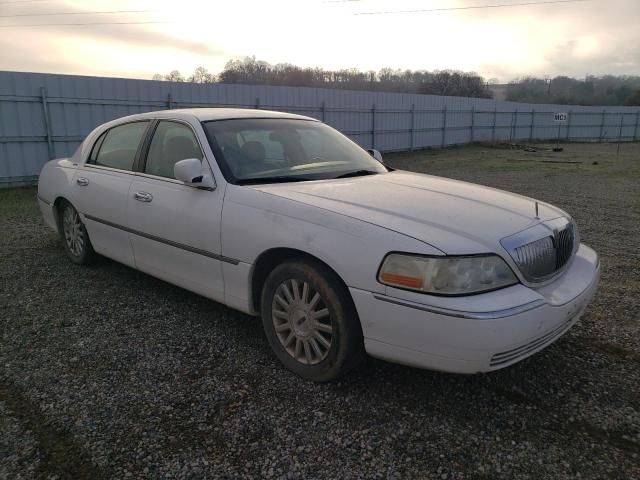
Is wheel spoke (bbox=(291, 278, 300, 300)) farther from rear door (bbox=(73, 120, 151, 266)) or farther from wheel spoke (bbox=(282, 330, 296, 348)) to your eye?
rear door (bbox=(73, 120, 151, 266))

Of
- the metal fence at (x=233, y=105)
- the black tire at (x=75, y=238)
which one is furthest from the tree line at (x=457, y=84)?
the black tire at (x=75, y=238)

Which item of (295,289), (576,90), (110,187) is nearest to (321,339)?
(295,289)

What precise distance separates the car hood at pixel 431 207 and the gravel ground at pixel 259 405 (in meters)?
0.92

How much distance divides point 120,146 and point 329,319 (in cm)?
282

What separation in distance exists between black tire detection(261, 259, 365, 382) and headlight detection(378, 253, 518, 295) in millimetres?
313

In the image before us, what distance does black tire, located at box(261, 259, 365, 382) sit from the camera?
2.72 m

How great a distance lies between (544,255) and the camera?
2822 millimetres

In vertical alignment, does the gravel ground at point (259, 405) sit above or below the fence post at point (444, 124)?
below

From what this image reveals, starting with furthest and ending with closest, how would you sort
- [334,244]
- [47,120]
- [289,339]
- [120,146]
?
[47,120]
[120,146]
[289,339]
[334,244]

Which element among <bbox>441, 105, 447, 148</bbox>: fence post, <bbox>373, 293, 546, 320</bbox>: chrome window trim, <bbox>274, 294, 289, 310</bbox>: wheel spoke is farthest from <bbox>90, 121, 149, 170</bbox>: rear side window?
<bbox>441, 105, 447, 148</bbox>: fence post

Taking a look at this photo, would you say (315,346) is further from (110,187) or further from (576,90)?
(576,90)

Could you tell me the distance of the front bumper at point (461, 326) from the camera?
236 cm

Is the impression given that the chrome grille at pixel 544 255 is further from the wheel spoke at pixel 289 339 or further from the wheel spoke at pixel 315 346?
the wheel spoke at pixel 289 339

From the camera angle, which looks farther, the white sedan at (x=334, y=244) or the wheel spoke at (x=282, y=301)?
the wheel spoke at (x=282, y=301)
